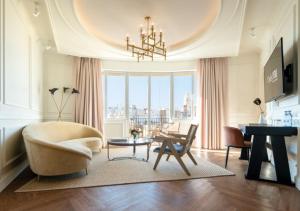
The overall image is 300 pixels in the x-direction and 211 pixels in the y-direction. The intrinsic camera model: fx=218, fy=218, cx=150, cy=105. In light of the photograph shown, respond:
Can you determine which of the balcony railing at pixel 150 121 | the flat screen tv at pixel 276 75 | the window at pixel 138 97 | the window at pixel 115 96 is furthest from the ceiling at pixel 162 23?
the balcony railing at pixel 150 121

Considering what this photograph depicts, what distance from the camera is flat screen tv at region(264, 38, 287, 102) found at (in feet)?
9.56

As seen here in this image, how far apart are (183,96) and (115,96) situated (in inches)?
83.4

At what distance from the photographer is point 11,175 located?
10.4ft

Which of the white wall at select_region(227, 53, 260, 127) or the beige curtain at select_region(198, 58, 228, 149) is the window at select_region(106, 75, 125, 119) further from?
the white wall at select_region(227, 53, 260, 127)

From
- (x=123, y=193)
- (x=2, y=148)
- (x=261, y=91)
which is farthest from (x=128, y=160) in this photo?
(x=261, y=91)

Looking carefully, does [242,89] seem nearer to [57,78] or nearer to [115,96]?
[115,96]

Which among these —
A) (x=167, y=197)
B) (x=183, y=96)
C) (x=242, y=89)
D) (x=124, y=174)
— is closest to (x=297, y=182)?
(x=167, y=197)

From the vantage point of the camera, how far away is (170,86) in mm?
6875

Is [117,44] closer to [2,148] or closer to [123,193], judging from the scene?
[2,148]

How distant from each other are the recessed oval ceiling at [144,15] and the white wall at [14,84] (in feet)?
3.24

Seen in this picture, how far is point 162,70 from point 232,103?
2.25 metres

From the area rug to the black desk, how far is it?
0.47 meters

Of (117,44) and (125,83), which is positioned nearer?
(117,44)

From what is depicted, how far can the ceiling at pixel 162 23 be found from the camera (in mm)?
3457
